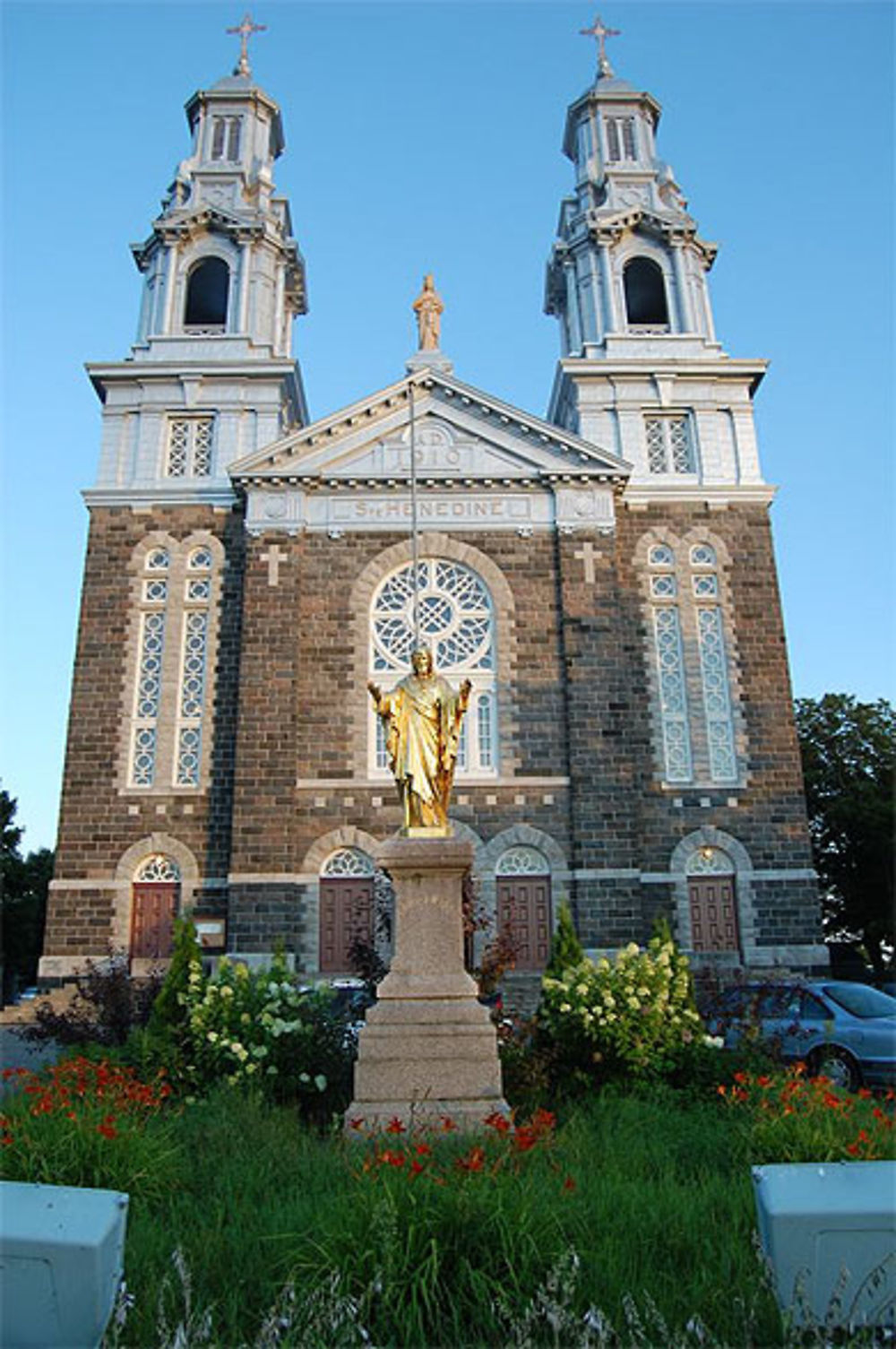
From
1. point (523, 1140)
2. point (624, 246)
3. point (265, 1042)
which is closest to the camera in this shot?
point (523, 1140)

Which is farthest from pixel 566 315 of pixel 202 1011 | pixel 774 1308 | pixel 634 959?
pixel 774 1308

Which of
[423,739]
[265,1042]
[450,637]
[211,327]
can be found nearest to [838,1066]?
[423,739]

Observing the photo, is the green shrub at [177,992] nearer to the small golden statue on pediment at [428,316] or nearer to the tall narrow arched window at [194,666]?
the tall narrow arched window at [194,666]

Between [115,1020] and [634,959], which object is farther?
[115,1020]

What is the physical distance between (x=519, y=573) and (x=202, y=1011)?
1530 centimetres

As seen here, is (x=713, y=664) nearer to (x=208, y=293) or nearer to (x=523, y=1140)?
(x=208, y=293)

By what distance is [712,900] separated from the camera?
77.2ft

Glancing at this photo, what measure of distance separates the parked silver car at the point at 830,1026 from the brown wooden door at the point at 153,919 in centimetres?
1291

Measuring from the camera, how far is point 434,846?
1051 centimetres

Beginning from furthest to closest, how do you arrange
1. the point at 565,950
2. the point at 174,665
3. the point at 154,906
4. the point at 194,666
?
the point at 194,666 < the point at 174,665 < the point at 154,906 < the point at 565,950

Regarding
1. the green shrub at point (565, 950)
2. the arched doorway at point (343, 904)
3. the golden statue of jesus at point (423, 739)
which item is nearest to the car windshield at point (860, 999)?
the green shrub at point (565, 950)

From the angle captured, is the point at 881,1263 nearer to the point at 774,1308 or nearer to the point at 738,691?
the point at 774,1308

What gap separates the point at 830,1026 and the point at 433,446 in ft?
56.4

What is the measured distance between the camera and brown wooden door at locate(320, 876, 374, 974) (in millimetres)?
22500
